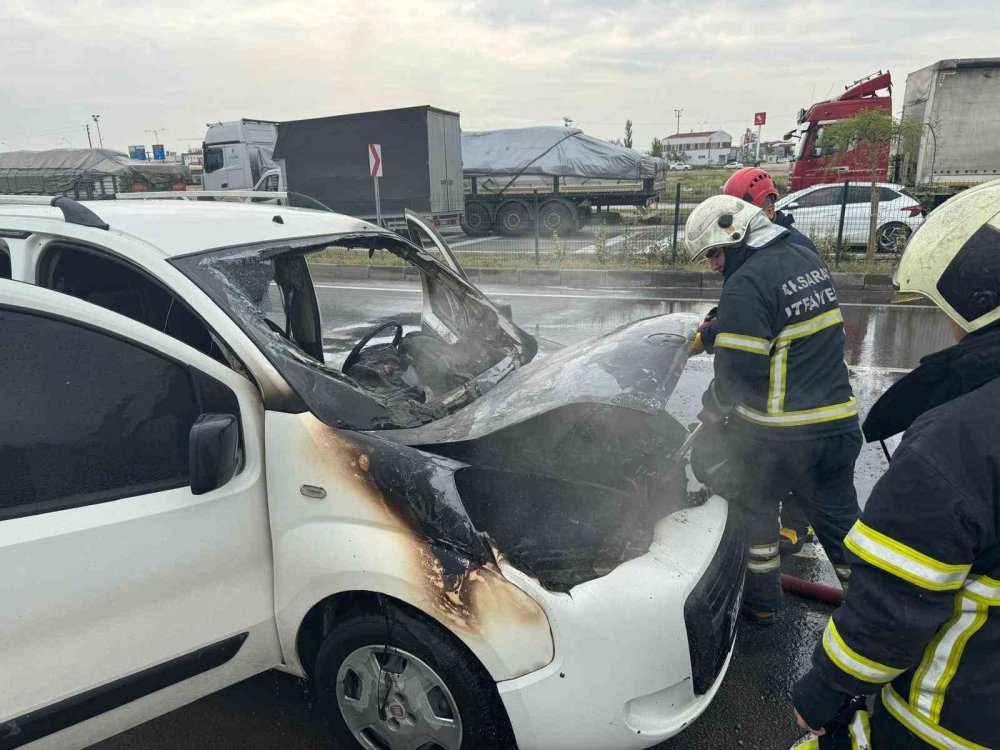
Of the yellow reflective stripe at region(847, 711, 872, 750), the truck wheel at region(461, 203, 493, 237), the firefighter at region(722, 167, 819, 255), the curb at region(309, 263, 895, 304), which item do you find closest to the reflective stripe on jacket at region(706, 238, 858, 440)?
the firefighter at region(722, 167, 819, 255)

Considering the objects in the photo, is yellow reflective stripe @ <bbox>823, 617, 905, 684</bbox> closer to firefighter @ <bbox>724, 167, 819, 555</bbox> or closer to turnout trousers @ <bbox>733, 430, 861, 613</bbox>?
turnout trousers @ <bbox>733, 430, 861, 613</bbox>

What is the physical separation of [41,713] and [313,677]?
0.70 metres

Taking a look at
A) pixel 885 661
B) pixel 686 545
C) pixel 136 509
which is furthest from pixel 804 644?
pixel 136 509

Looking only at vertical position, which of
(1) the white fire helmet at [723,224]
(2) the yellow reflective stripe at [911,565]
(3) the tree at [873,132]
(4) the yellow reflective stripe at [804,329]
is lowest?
(2) the yellow reflective stripe at [911,565]

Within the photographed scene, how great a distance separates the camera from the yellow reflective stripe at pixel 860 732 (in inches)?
55.1

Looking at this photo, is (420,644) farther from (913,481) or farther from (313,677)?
(913,481)

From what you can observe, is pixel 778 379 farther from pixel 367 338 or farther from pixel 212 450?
pixel 212 450

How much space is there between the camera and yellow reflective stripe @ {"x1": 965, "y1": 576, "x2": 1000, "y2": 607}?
45.6 inches

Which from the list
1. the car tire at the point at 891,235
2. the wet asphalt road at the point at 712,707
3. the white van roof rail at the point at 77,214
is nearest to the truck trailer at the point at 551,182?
the car tire at the point at 891,235

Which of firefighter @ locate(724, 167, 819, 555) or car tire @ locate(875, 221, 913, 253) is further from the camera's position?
car tire @ locate(875, 221, 913, 253)

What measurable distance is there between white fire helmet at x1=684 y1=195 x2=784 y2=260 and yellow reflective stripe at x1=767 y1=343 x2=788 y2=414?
0.46m

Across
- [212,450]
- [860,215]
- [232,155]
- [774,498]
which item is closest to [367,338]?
[212,450]

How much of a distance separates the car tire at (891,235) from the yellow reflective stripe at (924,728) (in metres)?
11.6

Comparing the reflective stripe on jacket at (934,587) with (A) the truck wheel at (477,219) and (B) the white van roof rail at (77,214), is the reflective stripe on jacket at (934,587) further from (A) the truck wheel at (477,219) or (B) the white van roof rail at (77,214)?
(A) the truck wheel at (477,219)
